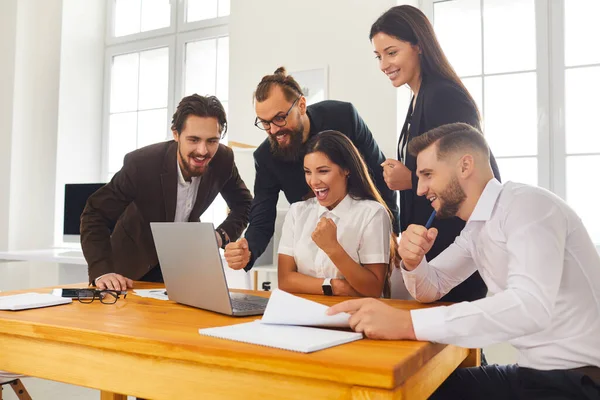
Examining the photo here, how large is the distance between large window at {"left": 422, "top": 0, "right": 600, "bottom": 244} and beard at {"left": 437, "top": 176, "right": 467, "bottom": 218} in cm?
212

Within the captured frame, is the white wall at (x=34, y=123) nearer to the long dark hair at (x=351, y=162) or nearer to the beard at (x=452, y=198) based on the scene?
the long dark hair at (x=351, y=162)

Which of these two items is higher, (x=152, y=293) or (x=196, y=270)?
(x=196, y=270)

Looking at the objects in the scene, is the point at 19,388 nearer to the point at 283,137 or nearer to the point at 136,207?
the point at 136,207

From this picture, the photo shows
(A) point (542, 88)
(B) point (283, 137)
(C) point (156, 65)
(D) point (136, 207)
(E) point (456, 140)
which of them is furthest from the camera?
(C) point (156, 65)

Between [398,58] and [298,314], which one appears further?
[398,58]

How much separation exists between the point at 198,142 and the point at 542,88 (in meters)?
2.11

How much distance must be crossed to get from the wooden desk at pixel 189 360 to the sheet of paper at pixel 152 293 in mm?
219

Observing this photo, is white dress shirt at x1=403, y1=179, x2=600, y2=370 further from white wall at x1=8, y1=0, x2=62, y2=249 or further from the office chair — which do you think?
white wall at x1=8, y1=0, x2=62, y2=249

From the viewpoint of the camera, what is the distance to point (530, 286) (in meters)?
0.94

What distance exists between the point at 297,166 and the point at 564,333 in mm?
1124

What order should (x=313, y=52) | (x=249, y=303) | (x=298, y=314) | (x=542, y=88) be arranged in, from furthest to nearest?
(x=313, y=52) → (x=542, y=88) → (x=249, y=303) → (x=298, y=314)

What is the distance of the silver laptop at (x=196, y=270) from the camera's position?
1.21m

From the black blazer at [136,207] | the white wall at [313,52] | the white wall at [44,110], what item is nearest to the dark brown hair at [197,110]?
the black blazer at [136,207]

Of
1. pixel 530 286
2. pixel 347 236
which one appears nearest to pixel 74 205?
pixel 347 236
